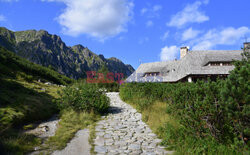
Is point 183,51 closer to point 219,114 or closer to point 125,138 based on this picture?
point 125,138

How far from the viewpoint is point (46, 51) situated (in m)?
141

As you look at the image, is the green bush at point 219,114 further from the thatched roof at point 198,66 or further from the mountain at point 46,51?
the mountain at point 46,51

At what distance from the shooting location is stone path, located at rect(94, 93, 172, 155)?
14.4 ft

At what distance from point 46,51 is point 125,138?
154478 mm

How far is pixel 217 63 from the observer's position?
Result: 20688 millimetres

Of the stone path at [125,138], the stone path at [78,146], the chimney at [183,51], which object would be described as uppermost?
the chimney at [183,51]

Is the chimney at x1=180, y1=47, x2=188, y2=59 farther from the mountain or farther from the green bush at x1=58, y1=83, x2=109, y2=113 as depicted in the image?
the mountain

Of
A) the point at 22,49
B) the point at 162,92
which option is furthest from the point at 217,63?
the point at 22,49

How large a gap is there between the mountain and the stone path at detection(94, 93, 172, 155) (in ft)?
393

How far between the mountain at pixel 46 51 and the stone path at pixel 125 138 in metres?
120

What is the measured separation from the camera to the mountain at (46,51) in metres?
130

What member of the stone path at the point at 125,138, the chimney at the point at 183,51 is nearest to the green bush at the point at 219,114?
the stone path at the point at 125,138

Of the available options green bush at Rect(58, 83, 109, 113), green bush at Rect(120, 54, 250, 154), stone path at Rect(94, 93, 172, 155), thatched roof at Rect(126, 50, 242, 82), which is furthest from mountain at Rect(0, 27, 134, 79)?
green bush at Rect(120, 54, 250, 154)

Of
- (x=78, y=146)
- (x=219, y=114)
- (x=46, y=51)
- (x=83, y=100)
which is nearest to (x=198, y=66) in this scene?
(x=83, y=100)
